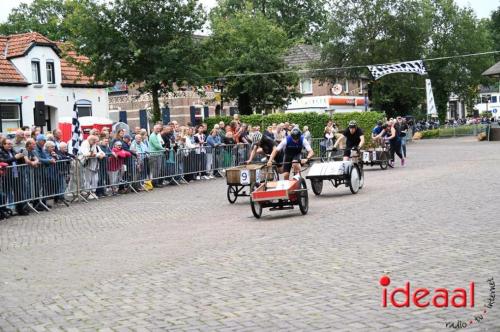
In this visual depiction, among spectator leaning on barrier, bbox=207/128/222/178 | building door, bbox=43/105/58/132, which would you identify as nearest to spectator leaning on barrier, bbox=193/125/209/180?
spectator leaning on barrier, bbox=207/128/222/178

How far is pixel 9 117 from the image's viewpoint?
37.0 meters

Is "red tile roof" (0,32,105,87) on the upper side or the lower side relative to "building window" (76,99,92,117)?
upper

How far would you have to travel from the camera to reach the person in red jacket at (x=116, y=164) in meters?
20.9

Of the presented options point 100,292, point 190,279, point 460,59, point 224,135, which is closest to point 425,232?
point 190,279

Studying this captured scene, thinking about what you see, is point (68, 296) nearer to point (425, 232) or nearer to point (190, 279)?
point (190, 279)

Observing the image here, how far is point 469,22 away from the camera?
7412 centimetres

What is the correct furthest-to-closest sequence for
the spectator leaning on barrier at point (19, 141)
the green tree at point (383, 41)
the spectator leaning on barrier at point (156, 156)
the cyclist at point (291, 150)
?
the green tree at point (383, 41) → the spectator leaning on barrier at point (156, 156) → the spectator leaning on barrier at point (19, 141) → the cyclist at point (291, 150)

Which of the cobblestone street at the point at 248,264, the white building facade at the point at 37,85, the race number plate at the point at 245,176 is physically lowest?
the cobblestone street at the point at 248,264

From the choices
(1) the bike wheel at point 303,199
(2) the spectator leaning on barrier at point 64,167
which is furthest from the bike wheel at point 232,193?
(2) the spectator leaning on barrier at point 64,167

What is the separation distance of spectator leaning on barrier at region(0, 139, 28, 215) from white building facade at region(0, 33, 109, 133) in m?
19.6

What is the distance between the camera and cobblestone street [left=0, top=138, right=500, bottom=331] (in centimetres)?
672

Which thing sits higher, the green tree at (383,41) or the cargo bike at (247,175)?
the green tree at (383,41)

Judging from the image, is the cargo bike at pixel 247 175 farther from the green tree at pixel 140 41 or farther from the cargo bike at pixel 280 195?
the green tree at pixel 140 41

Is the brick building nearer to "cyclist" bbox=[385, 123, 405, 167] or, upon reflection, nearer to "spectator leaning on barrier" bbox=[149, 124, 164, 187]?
"cyclist" bbox=[385, 123, 405, 167]
